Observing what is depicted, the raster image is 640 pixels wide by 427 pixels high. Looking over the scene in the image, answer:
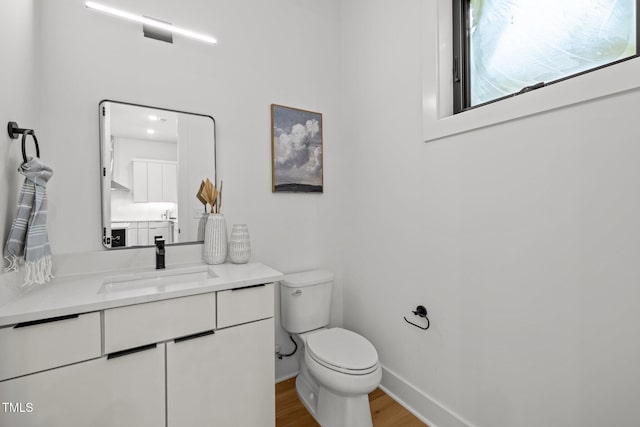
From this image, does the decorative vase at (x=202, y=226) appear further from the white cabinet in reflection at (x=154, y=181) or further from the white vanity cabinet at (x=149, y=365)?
the white vanity cabinet at (x=149, y=365)

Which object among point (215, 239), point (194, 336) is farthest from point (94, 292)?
point (215, 239)

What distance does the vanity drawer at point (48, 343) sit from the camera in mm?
869

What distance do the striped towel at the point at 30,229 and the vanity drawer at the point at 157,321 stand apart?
34 cm

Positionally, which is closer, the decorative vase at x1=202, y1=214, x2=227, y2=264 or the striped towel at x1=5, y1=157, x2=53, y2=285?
the striped towel at x1=5, y1=157, x2=53, y2=285

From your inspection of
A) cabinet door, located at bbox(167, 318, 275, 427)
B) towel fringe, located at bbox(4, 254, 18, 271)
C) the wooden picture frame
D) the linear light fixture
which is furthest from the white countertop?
the linear light fixture

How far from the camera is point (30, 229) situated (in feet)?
Result: 3.32

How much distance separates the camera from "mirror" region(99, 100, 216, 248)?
1.42m

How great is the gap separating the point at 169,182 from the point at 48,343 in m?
0.90

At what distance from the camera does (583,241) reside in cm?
98

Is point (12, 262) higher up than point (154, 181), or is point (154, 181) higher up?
point (154, 181)

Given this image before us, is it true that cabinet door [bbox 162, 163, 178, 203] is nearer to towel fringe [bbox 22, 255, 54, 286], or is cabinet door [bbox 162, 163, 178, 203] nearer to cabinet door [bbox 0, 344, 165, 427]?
towel fringe [bbox 22, 255, 54, 286]

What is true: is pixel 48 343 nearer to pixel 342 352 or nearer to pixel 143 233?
pixel 143 233

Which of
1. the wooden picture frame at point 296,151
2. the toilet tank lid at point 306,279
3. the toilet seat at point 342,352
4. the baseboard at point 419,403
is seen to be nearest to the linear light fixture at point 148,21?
the wooden picture frame at point 296,151

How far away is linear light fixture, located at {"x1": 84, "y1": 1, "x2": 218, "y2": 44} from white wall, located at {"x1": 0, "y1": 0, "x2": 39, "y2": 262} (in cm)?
25
